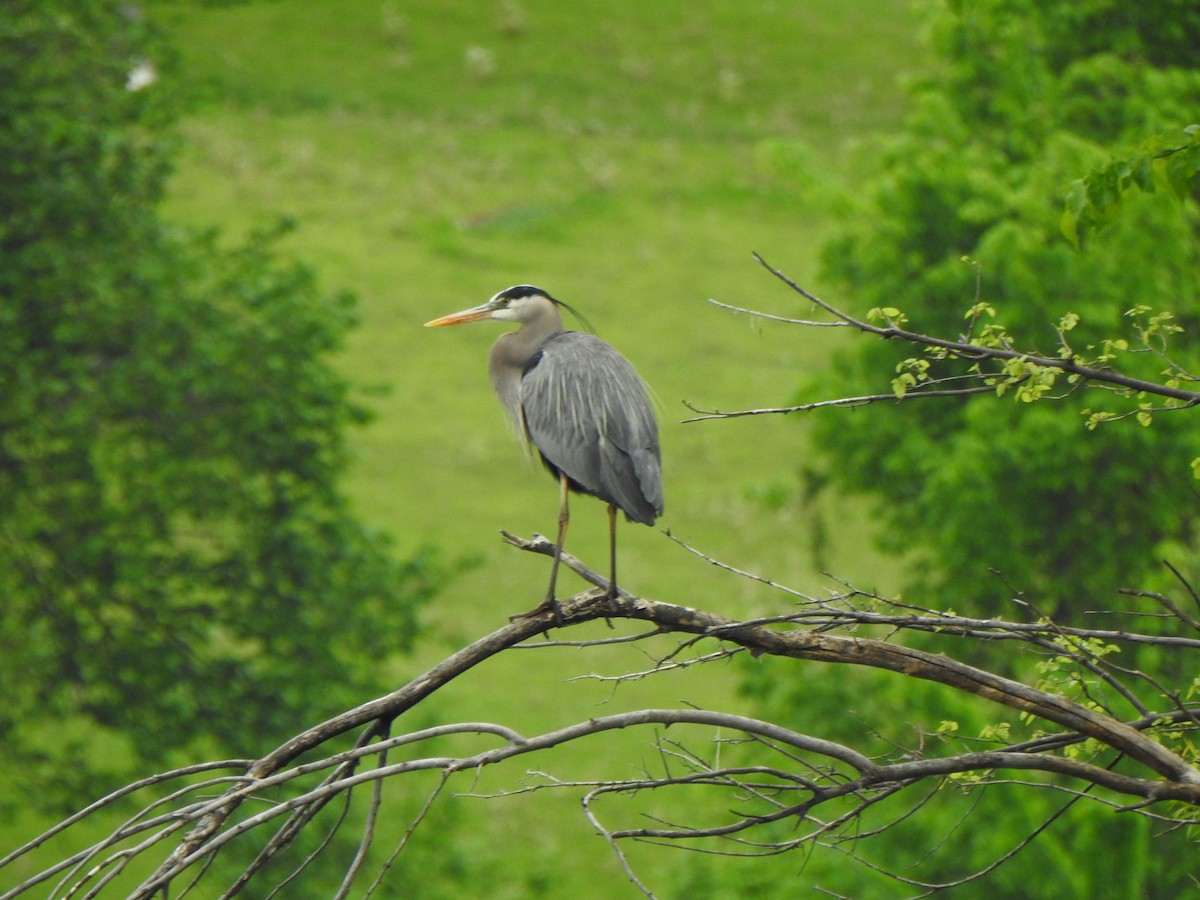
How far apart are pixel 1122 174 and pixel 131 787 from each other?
327 cm

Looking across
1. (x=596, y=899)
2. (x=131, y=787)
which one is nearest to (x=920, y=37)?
(x=596, y=899)

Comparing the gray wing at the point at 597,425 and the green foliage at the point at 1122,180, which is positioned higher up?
the green foliage at the point at 1122,180

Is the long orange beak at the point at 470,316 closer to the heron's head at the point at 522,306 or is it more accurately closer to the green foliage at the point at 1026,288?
the heron's head at the point at 522,306

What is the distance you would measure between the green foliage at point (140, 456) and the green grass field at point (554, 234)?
982 mm

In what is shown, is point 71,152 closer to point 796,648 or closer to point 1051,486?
point 1051,486

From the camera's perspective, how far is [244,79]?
37438 millimetres

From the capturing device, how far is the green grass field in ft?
62.6

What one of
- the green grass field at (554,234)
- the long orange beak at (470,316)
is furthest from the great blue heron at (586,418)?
the green grass field at (554,234)

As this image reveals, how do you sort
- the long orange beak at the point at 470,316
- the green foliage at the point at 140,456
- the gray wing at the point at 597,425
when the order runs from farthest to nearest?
the green foliage at the point at 140,456, the long orange beak at the point at 470,316, the gray wing at the point at 597,425

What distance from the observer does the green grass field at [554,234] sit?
1909cm

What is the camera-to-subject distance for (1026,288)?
1301cm

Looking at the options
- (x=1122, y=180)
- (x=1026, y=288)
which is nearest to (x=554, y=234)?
(x=1026, y=288)

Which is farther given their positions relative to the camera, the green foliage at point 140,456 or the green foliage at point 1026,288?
the green foliage at point 140,456

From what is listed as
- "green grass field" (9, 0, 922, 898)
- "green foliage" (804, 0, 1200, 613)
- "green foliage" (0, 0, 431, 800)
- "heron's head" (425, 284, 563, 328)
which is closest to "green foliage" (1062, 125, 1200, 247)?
"heron's head" (425, 284, 563, 328)
